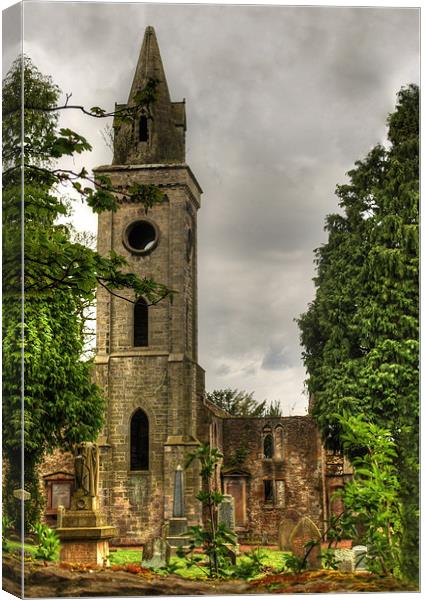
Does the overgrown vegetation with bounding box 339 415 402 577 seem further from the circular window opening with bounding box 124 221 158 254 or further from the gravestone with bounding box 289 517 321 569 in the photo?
the circular window opening with bounding box 124 221 158 254

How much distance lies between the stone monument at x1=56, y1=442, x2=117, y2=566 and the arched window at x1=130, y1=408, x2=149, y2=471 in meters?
0.56

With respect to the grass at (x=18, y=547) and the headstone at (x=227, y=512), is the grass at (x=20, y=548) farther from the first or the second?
the headstone at (x=227, y=512)

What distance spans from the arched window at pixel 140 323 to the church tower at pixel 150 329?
0.8 inches

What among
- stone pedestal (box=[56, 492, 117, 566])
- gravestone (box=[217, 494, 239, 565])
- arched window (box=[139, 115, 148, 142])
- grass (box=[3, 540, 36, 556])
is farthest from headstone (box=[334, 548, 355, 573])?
arched window (box=[139, 115, 148, 142])

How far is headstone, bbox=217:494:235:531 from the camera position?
12156mm

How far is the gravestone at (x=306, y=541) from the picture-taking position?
12.0m

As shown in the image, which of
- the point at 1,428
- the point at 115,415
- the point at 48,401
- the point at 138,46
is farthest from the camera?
the point at 48,401

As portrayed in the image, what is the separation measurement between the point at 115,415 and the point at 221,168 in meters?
3.63

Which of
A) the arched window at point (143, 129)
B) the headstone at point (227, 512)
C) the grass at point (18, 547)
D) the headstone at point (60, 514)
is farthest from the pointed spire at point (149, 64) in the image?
the grass at point (18, 547)

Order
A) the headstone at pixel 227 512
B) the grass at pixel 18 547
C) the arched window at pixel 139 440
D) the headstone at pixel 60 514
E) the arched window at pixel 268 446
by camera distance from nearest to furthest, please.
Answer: the grass at pixel 18 547 → the headstone at pixel 227 512 → the headstone at pixel 60 514 → the arched window at pixel 268 446 → the arched window at pixel 139 440

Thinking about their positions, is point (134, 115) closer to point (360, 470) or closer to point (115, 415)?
point (115, 415)

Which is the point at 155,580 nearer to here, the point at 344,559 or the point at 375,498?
the point at 344,559

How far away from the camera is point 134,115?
40.6ft

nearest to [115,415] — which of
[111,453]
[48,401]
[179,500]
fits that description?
[111,453]
